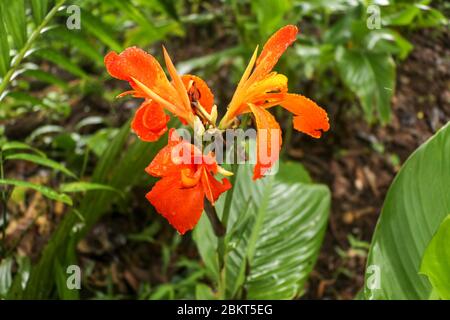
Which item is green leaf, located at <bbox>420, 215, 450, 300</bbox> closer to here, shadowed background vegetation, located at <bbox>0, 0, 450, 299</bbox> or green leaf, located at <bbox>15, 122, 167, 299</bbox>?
shadowed background vegetation, located at <bbox>0, 0, 450, 299</bbox>

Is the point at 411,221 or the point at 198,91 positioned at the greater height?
the point at 198,91

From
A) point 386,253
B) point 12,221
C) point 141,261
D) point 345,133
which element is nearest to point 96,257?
point 141,261

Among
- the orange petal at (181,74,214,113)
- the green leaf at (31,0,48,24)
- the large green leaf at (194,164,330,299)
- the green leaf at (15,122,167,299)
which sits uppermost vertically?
the green leaf at (31,0,48,24)

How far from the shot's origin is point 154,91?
83cm

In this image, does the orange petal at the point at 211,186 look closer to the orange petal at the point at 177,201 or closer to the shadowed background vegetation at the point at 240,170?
the orange petal at the point at 177,201

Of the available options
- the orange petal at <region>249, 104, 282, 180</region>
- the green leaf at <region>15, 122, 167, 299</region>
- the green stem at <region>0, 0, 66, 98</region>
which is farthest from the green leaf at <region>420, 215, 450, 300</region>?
the green stem at <region>0, 0, 66, 98</region>

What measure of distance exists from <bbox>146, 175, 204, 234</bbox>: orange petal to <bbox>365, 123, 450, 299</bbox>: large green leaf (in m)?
0.62

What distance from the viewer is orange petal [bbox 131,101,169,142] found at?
84 centimetres

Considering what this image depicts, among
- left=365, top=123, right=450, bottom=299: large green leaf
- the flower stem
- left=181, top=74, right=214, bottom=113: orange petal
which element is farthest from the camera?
left=365, top=123, right=450, bottom=299: large green leaf

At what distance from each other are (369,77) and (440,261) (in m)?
1.29

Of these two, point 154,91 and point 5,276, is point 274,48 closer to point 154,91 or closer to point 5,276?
point 154,91

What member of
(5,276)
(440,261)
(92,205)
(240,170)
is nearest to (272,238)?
(240,170)

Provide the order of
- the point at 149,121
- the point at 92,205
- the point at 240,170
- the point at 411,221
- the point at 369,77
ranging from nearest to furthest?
the point at 149,121 → the point at 411,221 → the point at 92,205 → the point at 240,170 → the point at 369,77

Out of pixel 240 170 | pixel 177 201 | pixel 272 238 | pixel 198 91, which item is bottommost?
pixel 272 238
